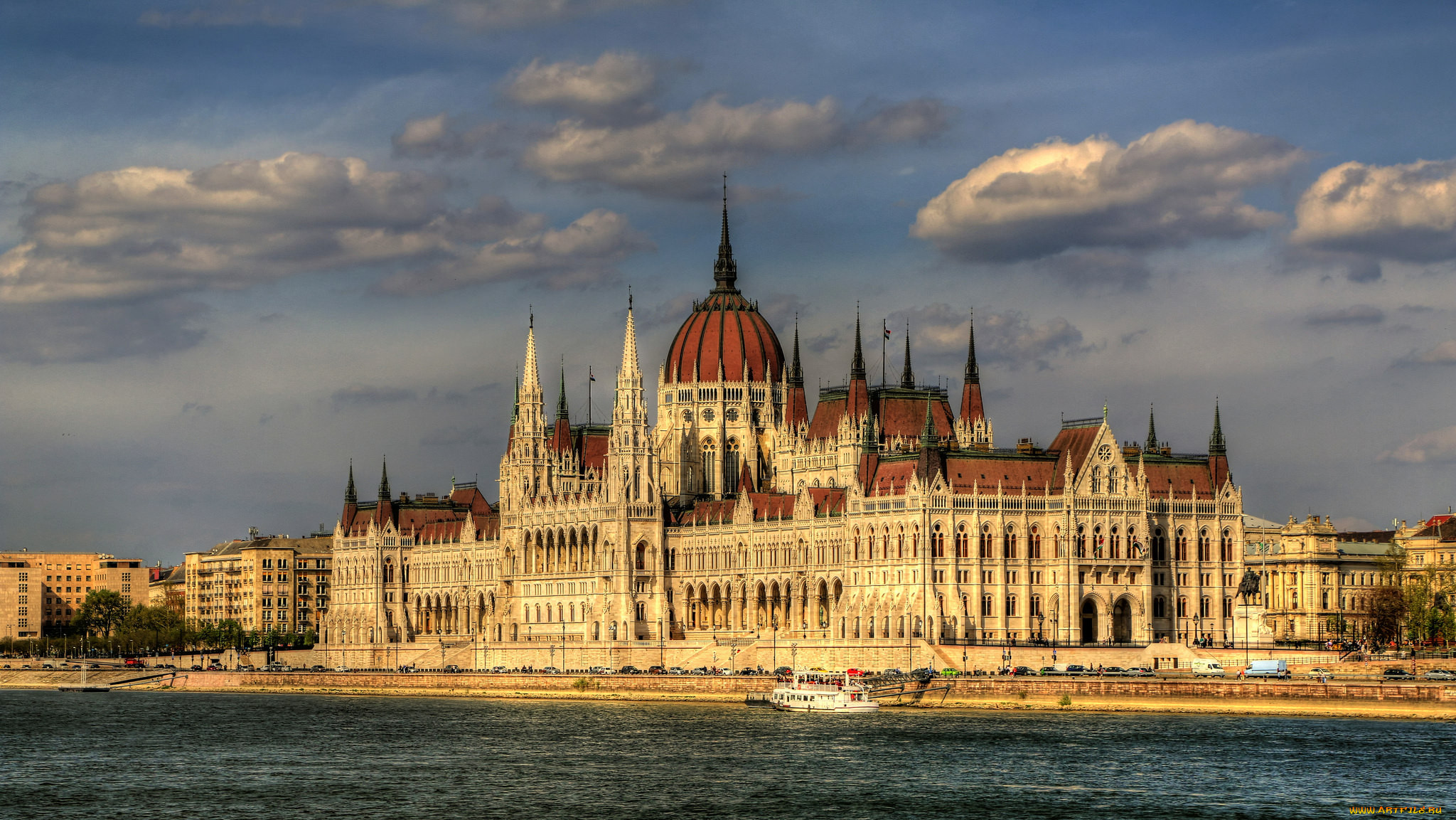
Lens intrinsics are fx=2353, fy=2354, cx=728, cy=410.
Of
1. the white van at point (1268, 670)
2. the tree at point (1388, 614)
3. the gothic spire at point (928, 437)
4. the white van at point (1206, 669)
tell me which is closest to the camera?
the white van at point (1268, 670)

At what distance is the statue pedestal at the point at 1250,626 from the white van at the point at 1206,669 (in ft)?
73.0

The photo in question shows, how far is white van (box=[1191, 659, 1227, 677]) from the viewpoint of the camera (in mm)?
156250

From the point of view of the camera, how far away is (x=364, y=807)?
108 m

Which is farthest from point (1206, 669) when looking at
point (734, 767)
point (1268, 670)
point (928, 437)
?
point (734, 767)

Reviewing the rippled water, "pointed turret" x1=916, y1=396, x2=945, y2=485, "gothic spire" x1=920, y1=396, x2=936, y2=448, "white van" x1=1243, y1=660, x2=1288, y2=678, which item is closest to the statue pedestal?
"white van" x1=1243, y1=660, x2=1288, y2=678

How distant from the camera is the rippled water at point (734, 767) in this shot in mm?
106625

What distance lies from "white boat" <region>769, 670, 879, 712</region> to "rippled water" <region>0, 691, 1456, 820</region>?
2329 mm

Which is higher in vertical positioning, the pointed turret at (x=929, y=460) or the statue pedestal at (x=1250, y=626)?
the pointed turret at (x=929, y=460)

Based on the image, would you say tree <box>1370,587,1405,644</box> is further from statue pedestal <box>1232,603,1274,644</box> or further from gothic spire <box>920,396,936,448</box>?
gothic spire <box>920,396,936,448</box>

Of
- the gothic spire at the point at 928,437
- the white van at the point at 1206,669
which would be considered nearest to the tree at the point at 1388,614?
the white van at the point at 1206,669

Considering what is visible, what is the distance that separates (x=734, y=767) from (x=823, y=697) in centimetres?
3589

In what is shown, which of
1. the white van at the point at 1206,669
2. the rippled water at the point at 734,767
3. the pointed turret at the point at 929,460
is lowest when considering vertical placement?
the rippled water at the point at 734,767

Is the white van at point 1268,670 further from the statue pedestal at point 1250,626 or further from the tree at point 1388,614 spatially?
the tree at point 1388,614

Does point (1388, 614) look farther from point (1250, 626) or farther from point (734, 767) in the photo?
point (734, 767)
